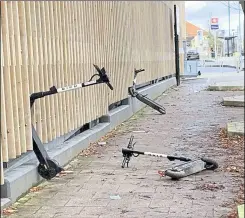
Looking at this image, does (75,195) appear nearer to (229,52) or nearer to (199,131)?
(199,131)

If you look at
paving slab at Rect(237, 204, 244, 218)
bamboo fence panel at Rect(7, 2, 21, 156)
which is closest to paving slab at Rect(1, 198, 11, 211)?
bamboo fence panel at Rect(7, 2, 21, 156)

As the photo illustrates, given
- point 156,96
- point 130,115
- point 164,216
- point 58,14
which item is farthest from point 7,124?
point 156,96

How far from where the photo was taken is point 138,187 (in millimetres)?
5766

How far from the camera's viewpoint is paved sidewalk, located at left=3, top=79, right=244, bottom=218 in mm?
4871

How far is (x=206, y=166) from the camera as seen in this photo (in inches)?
251

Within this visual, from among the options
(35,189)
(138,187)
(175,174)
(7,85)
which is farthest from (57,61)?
(175,174)

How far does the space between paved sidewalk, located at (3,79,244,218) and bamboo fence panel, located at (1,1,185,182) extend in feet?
1.98

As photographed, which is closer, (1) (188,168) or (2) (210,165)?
(1) (188,168)

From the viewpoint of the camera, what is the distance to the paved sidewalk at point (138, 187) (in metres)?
4.87

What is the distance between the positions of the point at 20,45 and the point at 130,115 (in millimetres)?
6809

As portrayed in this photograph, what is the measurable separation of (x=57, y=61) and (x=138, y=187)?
221 centimetres

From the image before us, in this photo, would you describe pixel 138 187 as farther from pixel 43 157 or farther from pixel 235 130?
pixel 235 130

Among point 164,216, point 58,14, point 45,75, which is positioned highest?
point 58,14

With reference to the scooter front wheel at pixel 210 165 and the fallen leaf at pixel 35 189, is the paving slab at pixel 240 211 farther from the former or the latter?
the fallen leaf at pixel 35 189
